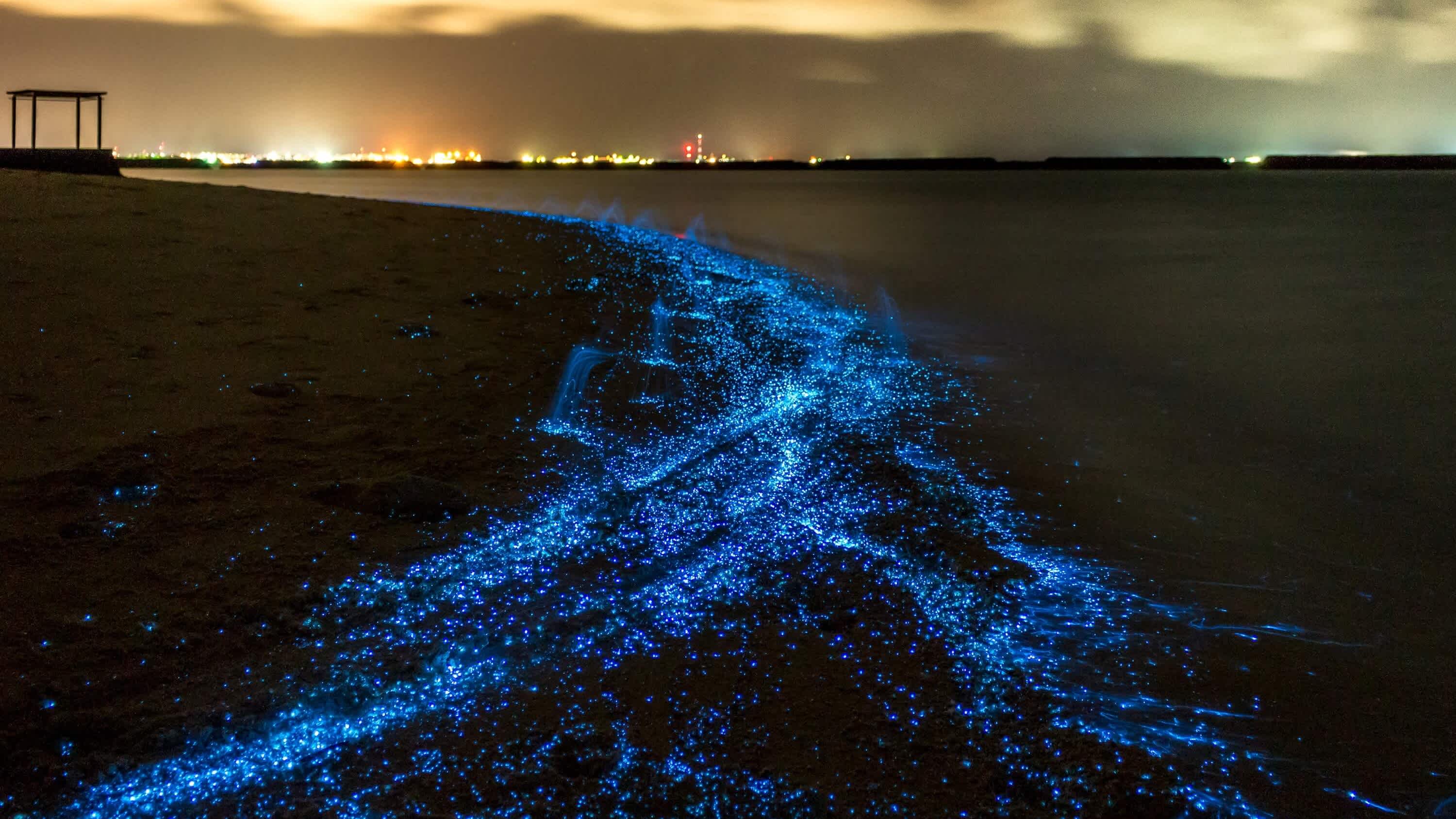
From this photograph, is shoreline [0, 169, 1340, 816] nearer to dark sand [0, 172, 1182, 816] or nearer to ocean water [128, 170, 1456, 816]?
dark sand [0, 172, 1182, 816]

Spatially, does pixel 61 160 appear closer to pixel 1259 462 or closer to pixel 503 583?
pixel 503 583

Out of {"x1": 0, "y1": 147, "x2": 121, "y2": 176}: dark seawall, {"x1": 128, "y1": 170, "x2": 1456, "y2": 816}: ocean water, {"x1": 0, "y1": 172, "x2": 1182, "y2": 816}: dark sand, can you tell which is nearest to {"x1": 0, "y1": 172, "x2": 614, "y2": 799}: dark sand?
{"x1": 0, "y1": 172, "x2": 1182, "y2": 816}: dark sand

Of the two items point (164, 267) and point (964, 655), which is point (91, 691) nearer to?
point (964, 655)

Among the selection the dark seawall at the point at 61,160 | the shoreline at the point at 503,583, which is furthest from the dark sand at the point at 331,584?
the dark seawall at the point at 61,160

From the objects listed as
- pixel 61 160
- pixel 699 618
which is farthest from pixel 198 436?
pixel 61 160

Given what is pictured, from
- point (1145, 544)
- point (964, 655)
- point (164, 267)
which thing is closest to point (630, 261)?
point (164, 267)

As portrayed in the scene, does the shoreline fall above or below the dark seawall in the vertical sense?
below
